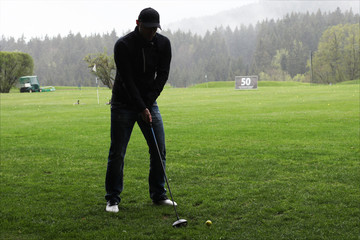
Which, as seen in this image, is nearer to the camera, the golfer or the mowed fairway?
the mowed fairway

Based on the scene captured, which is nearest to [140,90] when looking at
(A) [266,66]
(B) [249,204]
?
(B) [249,204]

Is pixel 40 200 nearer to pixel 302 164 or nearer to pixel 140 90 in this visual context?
pixel 140 90

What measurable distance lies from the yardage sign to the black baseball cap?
5119cm

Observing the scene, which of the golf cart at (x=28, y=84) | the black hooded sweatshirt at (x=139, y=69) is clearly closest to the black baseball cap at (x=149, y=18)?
the black hooded sweatshirt at (x=139, y=69)

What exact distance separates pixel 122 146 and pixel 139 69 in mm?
1066

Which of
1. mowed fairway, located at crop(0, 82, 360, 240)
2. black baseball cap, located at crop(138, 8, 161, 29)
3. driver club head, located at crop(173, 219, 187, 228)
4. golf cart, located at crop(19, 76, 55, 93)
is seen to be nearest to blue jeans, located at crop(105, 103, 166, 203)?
mowed fairway, located at crop(0, 82, 360, 240)

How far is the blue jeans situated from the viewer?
5.49 m

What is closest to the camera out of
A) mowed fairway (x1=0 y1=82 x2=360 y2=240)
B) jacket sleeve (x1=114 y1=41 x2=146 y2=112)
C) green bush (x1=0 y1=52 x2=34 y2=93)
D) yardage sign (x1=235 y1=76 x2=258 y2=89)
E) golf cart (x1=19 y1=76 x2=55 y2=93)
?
mowed fairway (x1=0 y1=82 x2=360 y2=240)

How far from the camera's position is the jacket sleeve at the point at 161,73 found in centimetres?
538

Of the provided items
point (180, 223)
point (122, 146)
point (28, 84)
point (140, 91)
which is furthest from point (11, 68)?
point (180, 223)

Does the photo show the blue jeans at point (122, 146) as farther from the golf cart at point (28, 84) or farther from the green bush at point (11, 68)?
the green bush at point (11, 68)

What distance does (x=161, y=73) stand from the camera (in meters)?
5.49

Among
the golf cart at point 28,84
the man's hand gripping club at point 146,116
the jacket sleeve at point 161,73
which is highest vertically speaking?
the golf cart at point 28,84

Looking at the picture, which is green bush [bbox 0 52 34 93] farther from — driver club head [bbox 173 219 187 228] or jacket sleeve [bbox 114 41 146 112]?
driver club head [bbox 173 219 187 228]
